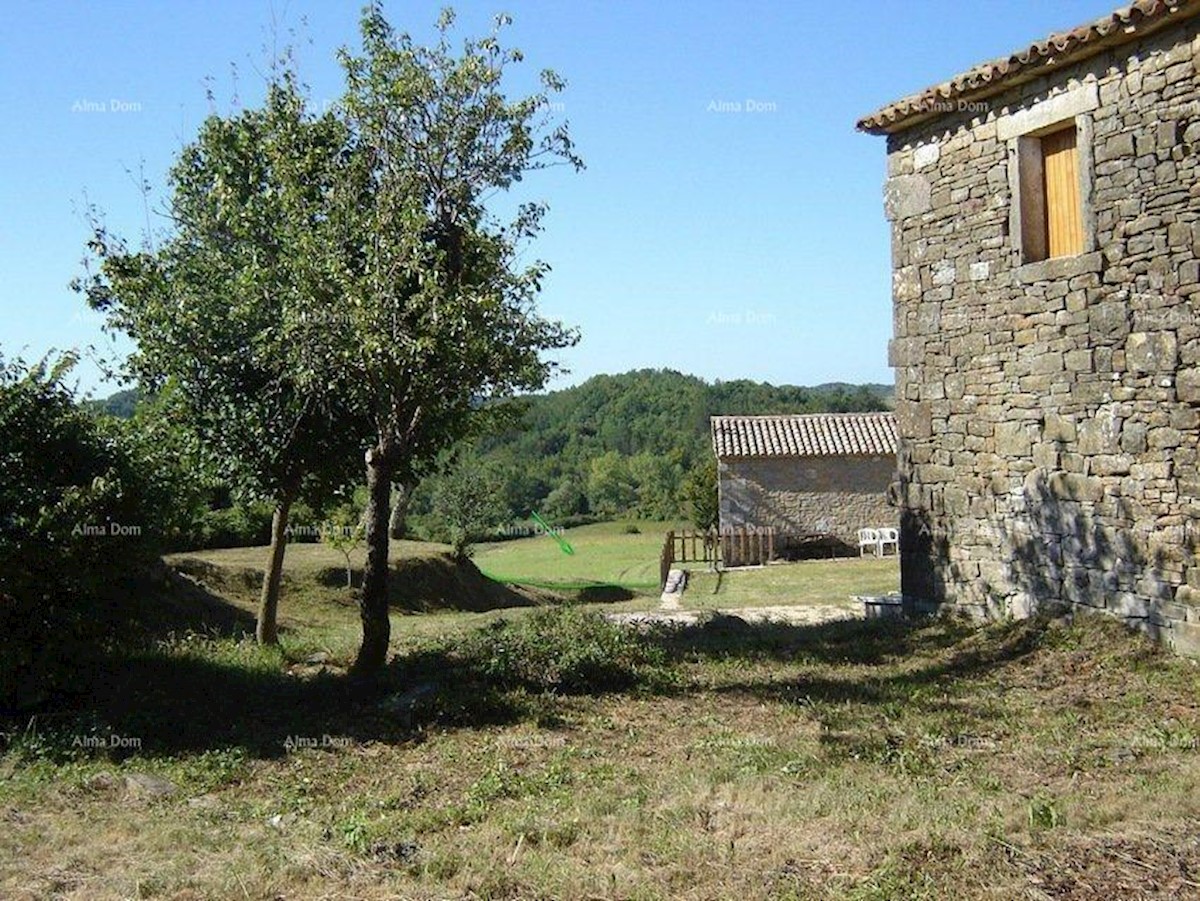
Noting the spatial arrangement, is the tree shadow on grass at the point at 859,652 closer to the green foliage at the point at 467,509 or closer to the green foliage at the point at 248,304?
the green foliage at the point at 248,304

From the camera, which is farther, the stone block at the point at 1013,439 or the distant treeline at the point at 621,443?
the distant treeline at the point at 621,443

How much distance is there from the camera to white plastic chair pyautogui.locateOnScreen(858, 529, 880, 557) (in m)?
29.1

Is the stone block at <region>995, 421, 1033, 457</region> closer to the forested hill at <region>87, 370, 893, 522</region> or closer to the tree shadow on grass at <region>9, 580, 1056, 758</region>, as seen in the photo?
the tree shadow on grass at <region>9, 580, 1056, 758</region>

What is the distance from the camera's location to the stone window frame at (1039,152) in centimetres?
991

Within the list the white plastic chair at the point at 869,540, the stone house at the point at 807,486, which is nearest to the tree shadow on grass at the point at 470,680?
the white plastic chair at the point at 869,540

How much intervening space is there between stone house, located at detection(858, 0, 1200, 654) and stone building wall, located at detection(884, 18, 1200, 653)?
19mm

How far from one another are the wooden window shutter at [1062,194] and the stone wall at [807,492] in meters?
20.3

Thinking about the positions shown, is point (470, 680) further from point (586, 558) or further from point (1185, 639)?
point (586, 558)

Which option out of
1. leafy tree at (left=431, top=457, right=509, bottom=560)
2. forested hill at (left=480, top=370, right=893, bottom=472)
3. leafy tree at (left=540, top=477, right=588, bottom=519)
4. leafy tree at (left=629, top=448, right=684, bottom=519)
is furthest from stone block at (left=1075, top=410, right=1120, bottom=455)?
forested hill at (left=480, top=370, right=893, bottom=472)

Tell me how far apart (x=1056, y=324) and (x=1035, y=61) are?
2.56 m

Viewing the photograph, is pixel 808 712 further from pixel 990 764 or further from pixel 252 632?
pixel 252 632

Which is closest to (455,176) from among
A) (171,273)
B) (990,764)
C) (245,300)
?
(245,300)

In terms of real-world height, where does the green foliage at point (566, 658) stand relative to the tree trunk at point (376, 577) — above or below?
below

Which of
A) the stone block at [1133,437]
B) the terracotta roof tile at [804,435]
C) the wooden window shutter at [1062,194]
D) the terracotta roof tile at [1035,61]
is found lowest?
the stone block at [1133,437]
